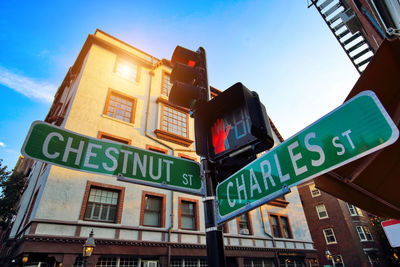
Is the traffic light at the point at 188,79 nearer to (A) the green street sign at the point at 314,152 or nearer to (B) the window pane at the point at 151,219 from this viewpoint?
(A) the green street sign at the point at 314,152

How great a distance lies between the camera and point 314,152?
1783 millimetres

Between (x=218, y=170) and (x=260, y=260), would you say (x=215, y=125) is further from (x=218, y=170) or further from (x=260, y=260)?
(x=260, y=260)

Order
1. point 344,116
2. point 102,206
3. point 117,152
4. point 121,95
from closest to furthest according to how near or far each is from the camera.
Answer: point 344,116
point 117,152
point 102,206
point 121,95

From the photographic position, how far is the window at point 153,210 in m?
12.6

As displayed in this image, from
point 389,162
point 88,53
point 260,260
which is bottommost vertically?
point 260,260

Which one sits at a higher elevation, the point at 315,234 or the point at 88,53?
the point at 88,53

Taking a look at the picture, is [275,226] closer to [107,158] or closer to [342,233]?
[342,233]

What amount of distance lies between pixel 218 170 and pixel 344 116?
1.60m

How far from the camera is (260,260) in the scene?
16.0m

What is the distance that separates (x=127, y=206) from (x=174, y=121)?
7.78 metres

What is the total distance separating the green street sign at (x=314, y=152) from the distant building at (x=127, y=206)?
10625 mm

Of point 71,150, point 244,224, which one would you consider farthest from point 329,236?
point 71,150

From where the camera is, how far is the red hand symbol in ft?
9.24

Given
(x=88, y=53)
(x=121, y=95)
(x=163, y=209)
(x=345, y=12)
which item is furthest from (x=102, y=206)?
(x=345, y=12)
